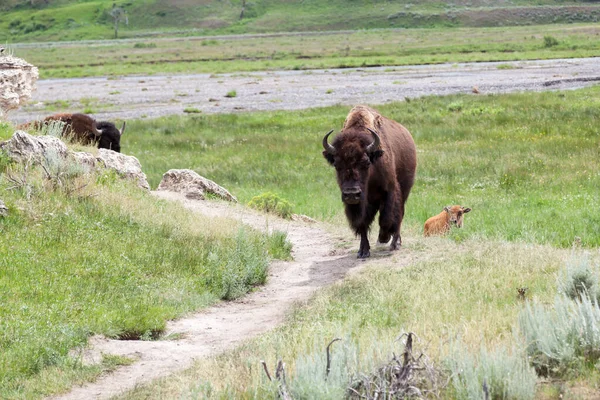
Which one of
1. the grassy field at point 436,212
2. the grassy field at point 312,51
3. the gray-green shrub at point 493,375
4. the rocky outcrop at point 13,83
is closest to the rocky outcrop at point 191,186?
the grassy field at point 436,212

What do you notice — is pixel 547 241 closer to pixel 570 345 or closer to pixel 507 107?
pixel 570 345

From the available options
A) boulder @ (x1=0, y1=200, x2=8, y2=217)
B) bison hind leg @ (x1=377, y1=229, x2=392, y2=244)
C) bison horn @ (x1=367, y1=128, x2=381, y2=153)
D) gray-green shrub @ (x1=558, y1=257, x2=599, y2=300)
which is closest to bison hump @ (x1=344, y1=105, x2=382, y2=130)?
bison horn @ (x1=367, y1=128, x2=381, y2=153)

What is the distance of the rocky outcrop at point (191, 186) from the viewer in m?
18.8

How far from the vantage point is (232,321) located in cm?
1055

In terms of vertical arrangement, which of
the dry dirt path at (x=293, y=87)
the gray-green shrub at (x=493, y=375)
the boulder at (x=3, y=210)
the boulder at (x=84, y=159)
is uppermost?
the gray-green shrub at (x=493, y=375)

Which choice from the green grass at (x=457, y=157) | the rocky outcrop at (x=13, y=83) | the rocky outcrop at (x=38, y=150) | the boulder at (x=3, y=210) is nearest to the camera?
the boulder at (x=3, y=210)

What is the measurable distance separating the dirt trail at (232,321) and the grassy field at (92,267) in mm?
200

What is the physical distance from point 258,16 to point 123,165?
445ft

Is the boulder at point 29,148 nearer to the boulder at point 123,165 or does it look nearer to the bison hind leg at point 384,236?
the boulder at point 123,165

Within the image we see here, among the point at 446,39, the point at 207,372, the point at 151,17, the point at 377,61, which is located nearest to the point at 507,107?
the point at 207,372

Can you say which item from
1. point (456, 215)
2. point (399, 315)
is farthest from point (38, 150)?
point (399, 315)

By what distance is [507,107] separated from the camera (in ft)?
106

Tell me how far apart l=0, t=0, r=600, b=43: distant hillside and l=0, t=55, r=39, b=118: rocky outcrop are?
11247cm

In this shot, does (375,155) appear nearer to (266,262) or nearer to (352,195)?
(352,195)
